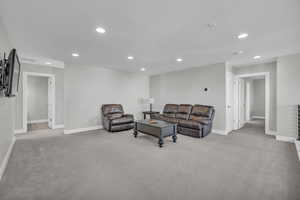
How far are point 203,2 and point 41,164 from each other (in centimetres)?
368

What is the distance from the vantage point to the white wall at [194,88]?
4.74 m

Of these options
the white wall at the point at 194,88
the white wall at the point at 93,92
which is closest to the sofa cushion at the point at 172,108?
the white wall at the point at 194,88

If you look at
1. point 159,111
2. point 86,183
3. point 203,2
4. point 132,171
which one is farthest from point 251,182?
point 159,111

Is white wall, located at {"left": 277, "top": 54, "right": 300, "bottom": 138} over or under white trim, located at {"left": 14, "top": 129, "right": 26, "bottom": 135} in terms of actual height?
over

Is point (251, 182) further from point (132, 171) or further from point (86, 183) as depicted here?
point (86, 183)

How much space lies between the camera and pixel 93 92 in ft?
17.4

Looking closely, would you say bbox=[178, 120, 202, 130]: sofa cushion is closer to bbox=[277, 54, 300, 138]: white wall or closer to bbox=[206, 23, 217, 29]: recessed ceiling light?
bbox=[277, 54, 300, 138]: white wall

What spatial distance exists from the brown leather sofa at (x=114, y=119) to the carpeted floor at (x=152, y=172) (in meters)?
1.23

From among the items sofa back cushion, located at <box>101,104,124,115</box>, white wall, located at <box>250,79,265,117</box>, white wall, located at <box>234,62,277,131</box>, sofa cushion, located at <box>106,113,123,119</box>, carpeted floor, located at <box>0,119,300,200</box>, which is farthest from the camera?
white wall, located at <box>250,79,265,117</box>

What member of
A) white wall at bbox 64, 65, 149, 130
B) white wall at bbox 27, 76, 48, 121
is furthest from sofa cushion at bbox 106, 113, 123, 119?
white wall at bbox 27, 76, 48, 121

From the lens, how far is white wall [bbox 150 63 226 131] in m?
4.74

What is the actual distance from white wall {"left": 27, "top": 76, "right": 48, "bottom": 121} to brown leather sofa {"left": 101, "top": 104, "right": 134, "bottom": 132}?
387 centimetres

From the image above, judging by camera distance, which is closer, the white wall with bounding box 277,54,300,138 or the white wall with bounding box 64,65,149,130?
the white wall with bounding box 277,54,300,138

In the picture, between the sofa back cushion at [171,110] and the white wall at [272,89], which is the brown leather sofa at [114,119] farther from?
the white wall at [272,89]
